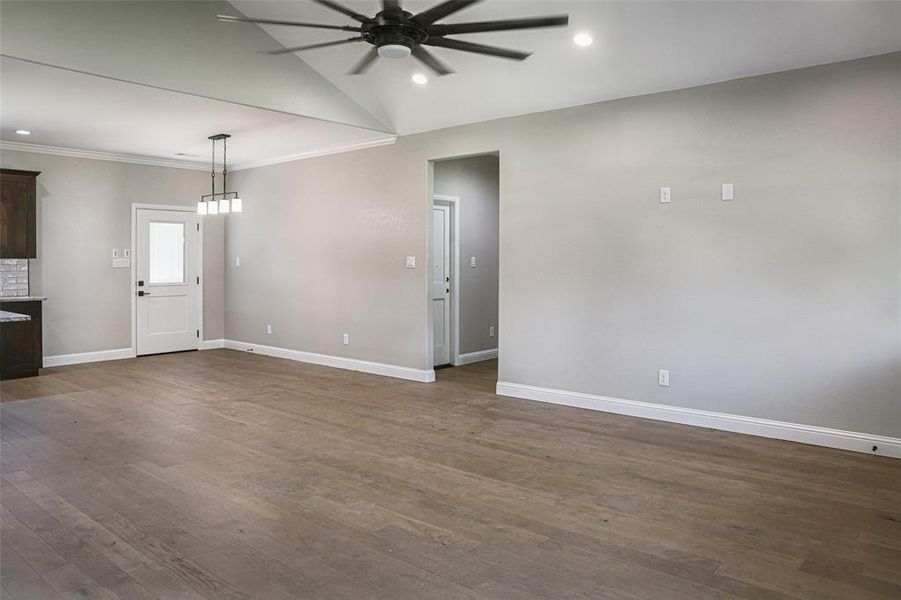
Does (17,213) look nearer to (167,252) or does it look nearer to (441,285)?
(167,252)

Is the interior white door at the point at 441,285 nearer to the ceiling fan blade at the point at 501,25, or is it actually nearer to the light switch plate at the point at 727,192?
the light switch plate at the point at 727,192

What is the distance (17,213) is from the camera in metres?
6.86

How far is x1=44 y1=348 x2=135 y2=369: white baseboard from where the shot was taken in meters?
7.49

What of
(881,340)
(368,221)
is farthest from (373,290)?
(881,340)

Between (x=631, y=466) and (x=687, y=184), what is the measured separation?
7.66 ft

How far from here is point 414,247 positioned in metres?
6.71

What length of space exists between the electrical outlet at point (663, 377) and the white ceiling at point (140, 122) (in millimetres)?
3918

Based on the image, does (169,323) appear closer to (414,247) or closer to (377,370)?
(377,370)

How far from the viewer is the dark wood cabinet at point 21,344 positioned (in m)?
6.62

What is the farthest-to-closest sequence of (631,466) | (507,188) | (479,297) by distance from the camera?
1. (479,297)
2. (507,188)
3. (631,466)

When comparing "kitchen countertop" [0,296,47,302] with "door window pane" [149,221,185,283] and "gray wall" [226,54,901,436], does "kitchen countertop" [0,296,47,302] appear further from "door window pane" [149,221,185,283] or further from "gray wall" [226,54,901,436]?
"gray wall" [226,54,901,436]

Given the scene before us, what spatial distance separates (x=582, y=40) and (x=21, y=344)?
6704 mm

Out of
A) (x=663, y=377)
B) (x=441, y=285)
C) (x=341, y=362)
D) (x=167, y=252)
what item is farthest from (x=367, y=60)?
(x=167, y=252)

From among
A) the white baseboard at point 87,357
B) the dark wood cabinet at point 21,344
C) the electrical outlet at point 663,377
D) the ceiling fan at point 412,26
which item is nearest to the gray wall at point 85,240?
the white baseboard at point 87,357
